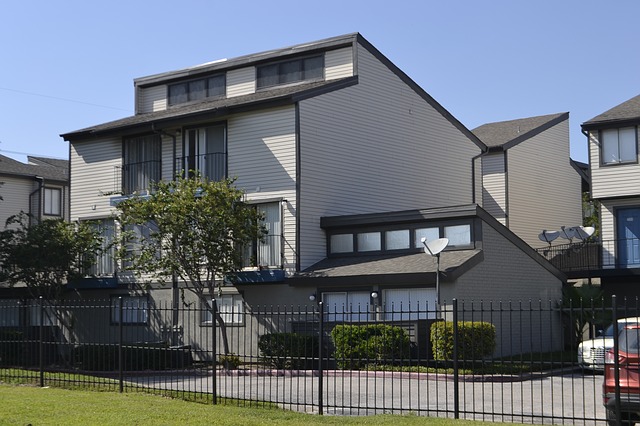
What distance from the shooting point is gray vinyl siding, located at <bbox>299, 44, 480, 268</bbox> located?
1168 inches

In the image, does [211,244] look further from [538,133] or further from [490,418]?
[538,133]

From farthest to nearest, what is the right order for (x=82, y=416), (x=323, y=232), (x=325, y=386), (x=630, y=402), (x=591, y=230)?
(x=591, y=230)
(x=323, y=232)
(x=325, y=386)
(x=82, y=416)
(x=630, y=402)

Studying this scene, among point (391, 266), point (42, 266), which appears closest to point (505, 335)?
point (391, 266)

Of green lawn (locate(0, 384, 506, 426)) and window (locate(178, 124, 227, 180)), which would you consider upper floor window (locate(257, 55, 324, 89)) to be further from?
green lawn (locate(0, 384, 506, 426))

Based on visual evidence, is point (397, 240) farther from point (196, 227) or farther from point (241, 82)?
point (241, 82)

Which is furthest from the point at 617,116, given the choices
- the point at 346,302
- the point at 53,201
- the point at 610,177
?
the point at 53,201

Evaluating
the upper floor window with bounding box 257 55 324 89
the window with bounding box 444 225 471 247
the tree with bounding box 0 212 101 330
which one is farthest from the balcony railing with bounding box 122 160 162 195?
the window with bounding box 444 225 471 247

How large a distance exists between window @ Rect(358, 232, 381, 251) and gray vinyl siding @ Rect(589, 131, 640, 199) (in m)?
9.89

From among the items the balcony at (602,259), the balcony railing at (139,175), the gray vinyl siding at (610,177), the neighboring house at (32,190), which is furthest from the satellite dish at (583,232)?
the neighboring house at (32,190)

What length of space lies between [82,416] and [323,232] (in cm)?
1594

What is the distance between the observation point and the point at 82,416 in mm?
14500

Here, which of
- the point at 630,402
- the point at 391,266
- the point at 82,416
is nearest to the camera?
the point at 630,402

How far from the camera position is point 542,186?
4216cm

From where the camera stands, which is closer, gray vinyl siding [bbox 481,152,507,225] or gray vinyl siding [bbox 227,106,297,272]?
gray vinyl siding [bbox 227,106,297,272]
